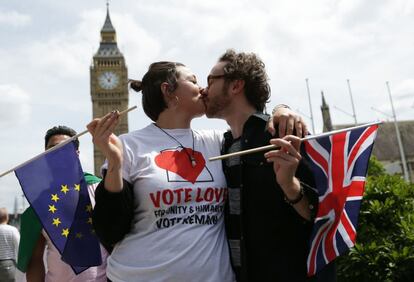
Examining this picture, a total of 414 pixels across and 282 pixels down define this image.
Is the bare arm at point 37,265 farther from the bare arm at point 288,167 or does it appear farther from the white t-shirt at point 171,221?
the bare arm at point 288,167

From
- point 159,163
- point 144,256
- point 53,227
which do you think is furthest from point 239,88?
point 53,227

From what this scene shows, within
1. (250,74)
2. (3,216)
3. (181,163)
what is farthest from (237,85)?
(3,216)

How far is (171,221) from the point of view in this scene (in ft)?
6.97

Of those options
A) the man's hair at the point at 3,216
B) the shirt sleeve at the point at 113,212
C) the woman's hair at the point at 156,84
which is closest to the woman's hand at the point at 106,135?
the shirt sleeve at the point at 113,212

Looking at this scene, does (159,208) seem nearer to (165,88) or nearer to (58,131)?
(165,88)

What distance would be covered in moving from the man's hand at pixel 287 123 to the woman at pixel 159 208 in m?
0.36

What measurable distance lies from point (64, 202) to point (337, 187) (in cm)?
151

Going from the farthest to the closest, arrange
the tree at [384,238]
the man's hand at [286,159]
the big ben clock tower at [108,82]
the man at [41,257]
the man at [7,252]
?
the big ben clock tower at [108,82], the man at [7,252], the tree at [384,238], the man at [41,257], the man's hand at [286,159]

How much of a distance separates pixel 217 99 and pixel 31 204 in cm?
120

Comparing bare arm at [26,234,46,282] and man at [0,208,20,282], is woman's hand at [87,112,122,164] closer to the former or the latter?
bare arm at [26,234,46,282]

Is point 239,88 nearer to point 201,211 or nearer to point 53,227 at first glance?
point 201,211

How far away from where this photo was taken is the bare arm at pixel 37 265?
2.89 m

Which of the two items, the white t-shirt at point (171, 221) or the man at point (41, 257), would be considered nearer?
the white t-shirt at point (171, 221)

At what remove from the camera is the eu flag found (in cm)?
249
